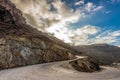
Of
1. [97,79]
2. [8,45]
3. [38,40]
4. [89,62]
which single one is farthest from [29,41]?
[97,79]

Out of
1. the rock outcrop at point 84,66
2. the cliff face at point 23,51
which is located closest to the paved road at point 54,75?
the rock outcrop at point 84,66

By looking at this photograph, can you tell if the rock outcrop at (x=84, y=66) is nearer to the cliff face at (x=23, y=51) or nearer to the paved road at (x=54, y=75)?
the paved road at (x=54, y=75)

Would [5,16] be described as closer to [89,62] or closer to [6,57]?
[6,57]

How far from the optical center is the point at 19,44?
39.9 m

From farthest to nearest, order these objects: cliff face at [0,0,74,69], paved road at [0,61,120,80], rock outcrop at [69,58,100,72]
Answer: cliff face at [0,0,74,69] → rock outcrop at [69,58,100,72] → paved road at [0,61,120,80]

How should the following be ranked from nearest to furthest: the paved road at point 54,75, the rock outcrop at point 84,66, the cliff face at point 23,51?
1. the paved road at point 54,75
2. the rock outcrop at point 84,66
3. the cliff face at point 23,51

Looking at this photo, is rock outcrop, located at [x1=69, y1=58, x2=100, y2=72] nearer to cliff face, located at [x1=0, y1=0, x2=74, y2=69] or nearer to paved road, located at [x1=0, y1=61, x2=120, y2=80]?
paved road, located at [x1=0, y1=61, x2=120, y2=80]

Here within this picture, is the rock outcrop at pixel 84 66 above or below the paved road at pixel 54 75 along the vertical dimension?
above

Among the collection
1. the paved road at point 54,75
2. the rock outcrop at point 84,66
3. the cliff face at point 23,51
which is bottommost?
the paved road at point 54,75

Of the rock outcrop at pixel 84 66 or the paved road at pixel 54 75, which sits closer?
the paved road at pixel 54 75

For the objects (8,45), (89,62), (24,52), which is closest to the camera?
(89,62)

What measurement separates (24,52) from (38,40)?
375 inches

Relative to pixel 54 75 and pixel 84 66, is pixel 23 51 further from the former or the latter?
pixel 54 75

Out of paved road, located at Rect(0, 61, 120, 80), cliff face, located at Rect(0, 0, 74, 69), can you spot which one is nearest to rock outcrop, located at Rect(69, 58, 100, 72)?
paved road, located at Rect(0, 61, 120, 80)
